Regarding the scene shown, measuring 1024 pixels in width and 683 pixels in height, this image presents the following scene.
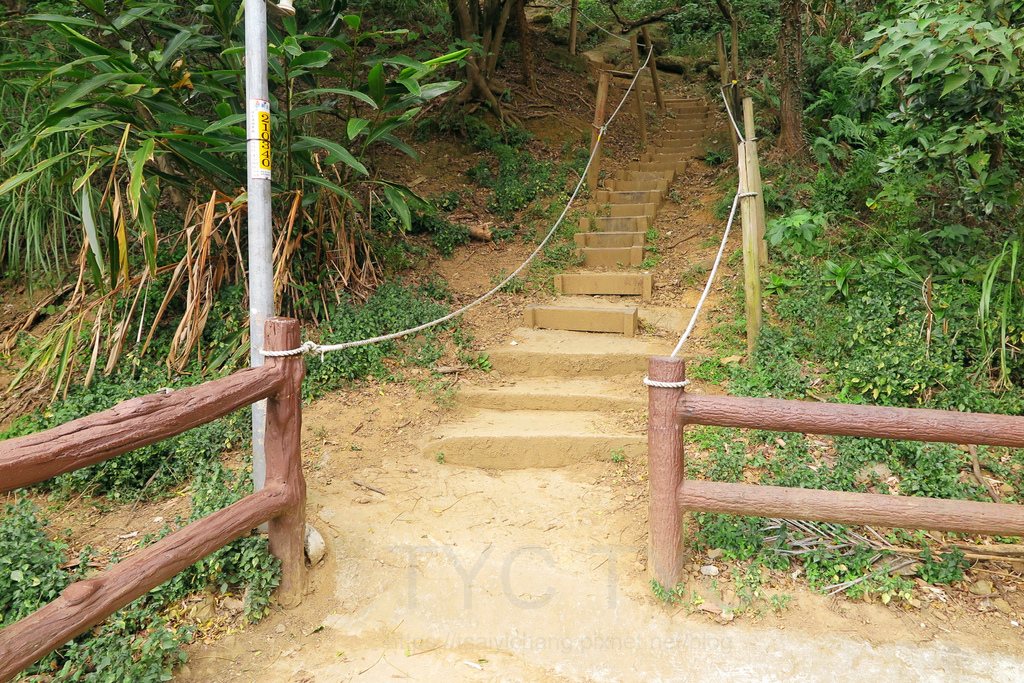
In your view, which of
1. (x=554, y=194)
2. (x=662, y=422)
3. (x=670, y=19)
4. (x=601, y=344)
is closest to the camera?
(x=662, y=422)

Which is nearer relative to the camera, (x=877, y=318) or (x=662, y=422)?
(x=662, y=422)

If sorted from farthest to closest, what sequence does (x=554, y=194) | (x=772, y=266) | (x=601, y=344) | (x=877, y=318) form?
1. (x=554, y=194)
2. (x=772, y=266)
3. (x=601, y=344)
4. (x=877, y=318)

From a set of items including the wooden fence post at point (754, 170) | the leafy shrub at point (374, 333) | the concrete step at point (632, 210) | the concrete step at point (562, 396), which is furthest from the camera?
the concrete step at point (632, 210)

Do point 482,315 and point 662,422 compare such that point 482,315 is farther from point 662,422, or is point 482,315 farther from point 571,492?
point 662,422

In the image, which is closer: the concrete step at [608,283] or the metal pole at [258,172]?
the metal pole at [258,172]

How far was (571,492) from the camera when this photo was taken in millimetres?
3648

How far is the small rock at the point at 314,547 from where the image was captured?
9.75 feet

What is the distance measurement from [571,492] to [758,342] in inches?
73.1

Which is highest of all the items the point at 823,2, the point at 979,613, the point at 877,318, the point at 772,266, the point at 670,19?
the point at 670,19

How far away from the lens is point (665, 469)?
109 inches

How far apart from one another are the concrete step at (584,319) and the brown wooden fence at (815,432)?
2.55 m

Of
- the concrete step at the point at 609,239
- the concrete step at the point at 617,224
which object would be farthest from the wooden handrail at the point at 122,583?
the concrete step at the point at 617,224

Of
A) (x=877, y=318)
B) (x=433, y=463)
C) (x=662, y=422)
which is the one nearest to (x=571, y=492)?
(x=433, y=463)

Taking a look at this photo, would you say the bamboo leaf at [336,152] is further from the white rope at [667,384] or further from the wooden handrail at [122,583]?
the white rope at [667,384]
